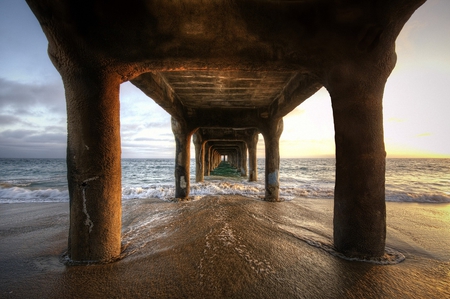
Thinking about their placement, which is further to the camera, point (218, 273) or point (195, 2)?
point (195, 2)

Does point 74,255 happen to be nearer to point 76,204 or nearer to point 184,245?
point 76,204

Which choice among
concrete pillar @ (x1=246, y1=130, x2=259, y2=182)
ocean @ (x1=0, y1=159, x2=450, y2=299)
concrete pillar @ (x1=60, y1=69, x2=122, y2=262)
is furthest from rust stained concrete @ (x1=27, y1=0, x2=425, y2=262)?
concrete pillar @ (x1=246, y1=130, x2=259, y2=182)

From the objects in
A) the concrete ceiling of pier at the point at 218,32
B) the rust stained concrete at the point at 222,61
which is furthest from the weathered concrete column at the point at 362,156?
the concrete ceiling of pier at the point at 218,32

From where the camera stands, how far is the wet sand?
85.6 inches

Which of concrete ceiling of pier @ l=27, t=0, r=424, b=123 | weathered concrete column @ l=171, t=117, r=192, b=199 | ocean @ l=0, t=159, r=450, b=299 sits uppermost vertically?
concrete ceiling of pier @ l=27, t=0, r=424, b=123

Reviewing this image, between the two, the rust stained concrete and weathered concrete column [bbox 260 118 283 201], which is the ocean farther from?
weathered concrete column [bbox 260 118 283 201]

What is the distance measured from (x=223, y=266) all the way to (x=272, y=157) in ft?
18.3

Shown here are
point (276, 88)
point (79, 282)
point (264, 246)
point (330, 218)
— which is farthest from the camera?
point (276, 88)

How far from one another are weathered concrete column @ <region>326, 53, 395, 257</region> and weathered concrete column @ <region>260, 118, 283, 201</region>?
474 cm

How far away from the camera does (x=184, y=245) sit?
3.29 metres

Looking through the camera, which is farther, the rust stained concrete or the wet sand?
the rust stained concrete

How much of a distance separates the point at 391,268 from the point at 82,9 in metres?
4.89

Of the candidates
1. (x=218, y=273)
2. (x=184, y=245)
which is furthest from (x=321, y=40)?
(x=184, y=245)

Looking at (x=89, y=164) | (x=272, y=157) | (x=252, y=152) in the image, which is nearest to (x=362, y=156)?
(x=89, y=164)
